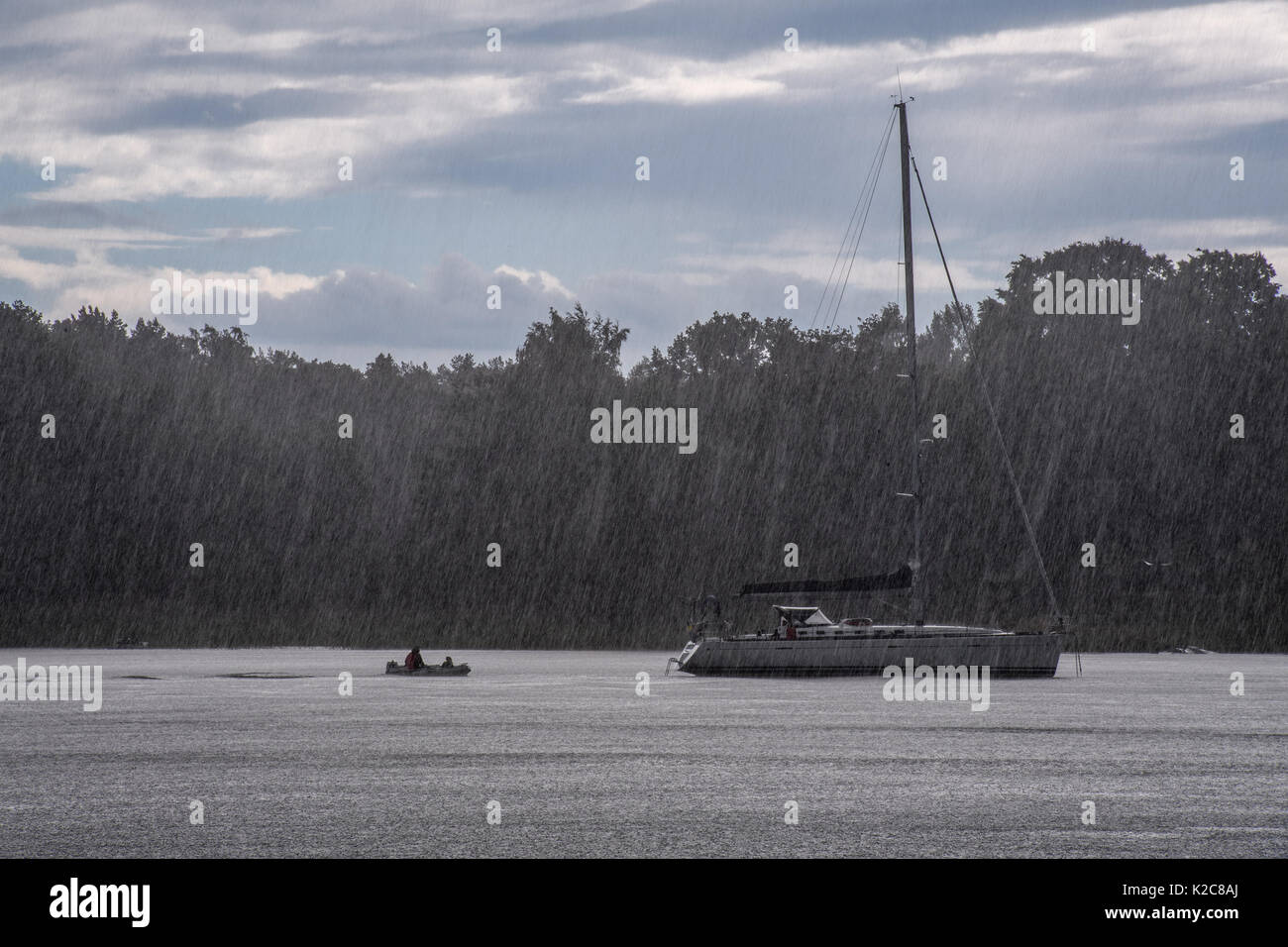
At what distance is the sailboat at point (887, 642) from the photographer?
52.1 m

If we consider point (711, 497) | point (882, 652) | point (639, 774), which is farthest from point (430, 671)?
point (711, 497)

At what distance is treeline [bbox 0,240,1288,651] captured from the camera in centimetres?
8875

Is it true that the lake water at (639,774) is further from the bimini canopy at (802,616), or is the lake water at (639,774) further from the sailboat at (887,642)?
the bimini canopy at (802,616)

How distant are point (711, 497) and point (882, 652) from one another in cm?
4355

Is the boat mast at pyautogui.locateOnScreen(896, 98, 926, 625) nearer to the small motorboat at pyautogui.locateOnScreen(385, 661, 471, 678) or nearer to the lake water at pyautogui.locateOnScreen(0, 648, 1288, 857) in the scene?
the lake water at pyautogui.locateOnScreen(0, 648, 1288, 857)

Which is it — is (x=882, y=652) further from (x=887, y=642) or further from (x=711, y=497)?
(x=711, y=497)

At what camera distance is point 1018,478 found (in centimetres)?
9162

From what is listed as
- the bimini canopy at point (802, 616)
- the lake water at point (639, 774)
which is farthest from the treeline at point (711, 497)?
the lake water at point (639, 774)

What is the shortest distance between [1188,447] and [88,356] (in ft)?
230

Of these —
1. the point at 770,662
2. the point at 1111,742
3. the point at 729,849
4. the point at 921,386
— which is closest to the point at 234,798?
the point at 729,849

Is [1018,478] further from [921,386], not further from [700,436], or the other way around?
[700,436]

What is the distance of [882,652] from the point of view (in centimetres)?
5200

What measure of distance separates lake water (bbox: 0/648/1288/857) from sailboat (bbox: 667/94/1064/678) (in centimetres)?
412

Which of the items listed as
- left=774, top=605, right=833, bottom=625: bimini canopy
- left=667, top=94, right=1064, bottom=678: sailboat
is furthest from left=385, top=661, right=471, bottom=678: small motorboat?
left=774, top=605, right=833, bottom=625: bimini canopy
